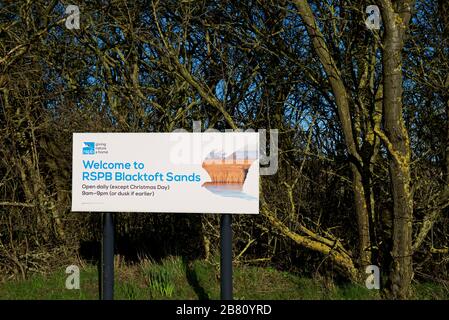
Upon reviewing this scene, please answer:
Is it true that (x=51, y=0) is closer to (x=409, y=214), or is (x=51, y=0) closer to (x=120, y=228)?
(x=120, y=228)

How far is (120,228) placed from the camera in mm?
8930

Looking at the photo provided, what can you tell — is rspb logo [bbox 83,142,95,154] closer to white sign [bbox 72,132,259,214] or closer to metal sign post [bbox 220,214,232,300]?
white sign [bbox 72,132,259,214]

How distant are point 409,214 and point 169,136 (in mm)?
2871

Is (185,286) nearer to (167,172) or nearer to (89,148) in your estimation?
(167,172)

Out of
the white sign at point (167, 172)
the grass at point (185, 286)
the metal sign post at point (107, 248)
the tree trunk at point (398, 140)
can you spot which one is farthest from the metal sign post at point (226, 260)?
the tree trunk at point (398, 140)

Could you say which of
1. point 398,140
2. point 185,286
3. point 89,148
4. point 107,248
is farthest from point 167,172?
point 398,140

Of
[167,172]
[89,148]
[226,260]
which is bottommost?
[226,260]

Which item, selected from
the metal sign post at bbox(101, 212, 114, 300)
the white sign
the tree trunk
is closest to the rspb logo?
the white sign

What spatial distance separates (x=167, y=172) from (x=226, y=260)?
1088mm

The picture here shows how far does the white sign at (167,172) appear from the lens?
17.4ft

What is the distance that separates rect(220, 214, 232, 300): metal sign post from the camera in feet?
17.6

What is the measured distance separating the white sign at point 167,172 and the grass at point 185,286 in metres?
1.50

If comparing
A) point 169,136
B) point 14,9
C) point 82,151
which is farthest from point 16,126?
point 169,136

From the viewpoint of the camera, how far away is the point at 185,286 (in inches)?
267
